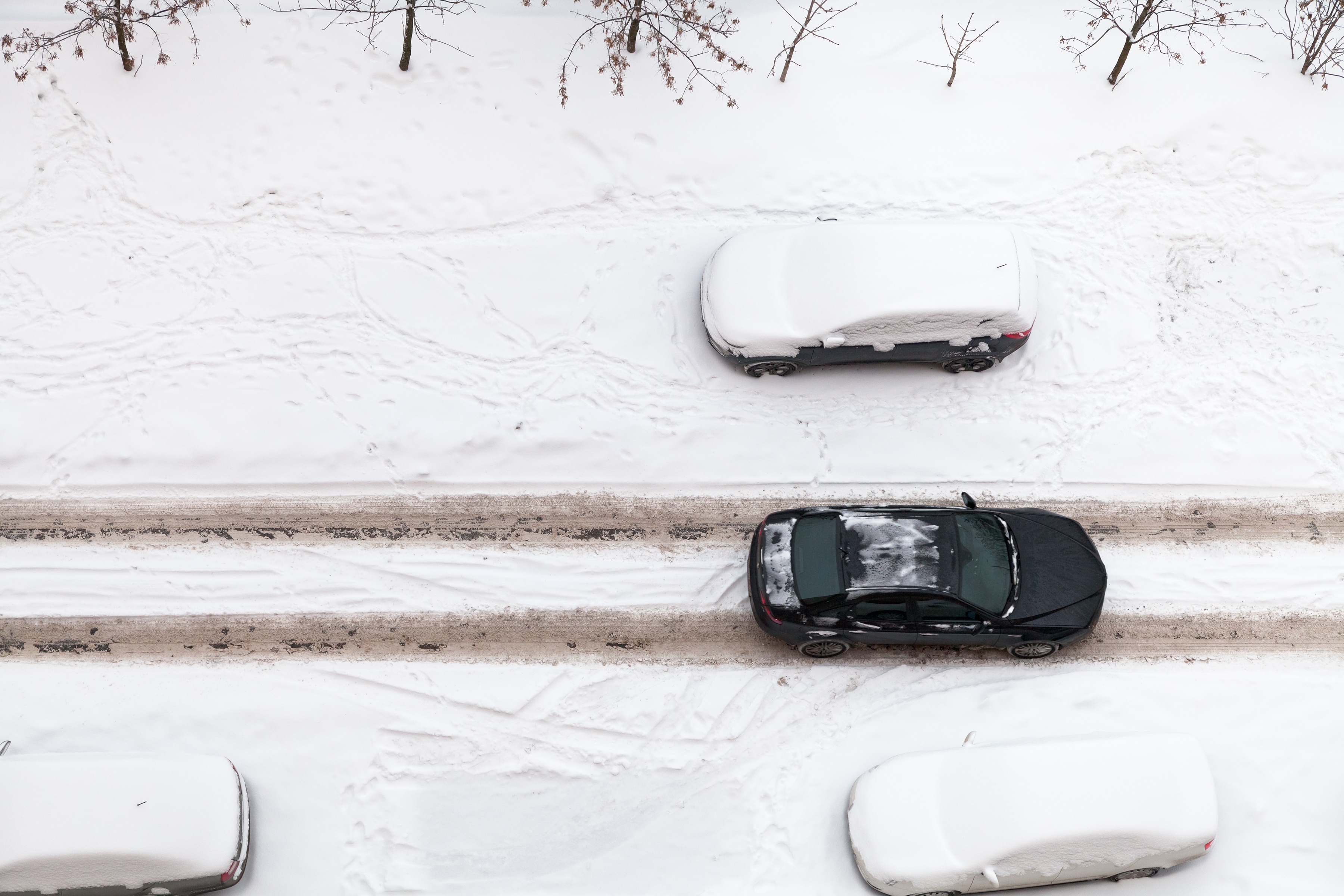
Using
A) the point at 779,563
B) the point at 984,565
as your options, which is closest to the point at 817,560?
the point at 779,563

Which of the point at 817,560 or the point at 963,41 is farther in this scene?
the point at 963,41

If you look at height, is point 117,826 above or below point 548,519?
below

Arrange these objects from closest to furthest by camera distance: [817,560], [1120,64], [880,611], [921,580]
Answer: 1. [921,580]
2. [880,611]
3. [817,560]
4. [1120,64]

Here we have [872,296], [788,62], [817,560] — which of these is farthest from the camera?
[788,62]

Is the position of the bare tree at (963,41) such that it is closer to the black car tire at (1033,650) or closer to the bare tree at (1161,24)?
the bare tree at (1161,24)

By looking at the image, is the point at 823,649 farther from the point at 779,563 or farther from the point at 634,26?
the point at 634,26

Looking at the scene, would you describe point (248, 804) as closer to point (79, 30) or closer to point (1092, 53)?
point (79, 30)
